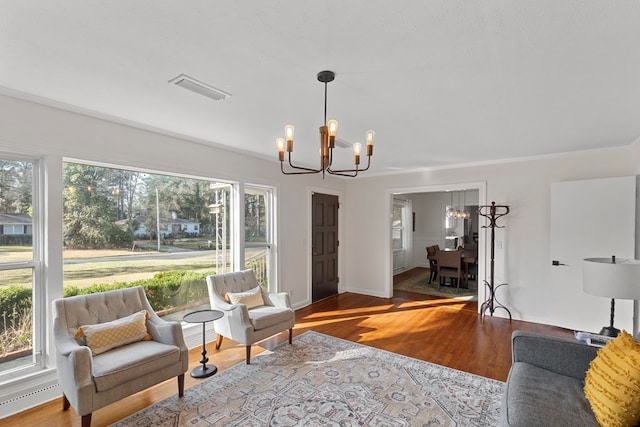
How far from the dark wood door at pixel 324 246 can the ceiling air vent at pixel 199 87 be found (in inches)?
130

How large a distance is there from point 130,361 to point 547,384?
2.76 meters

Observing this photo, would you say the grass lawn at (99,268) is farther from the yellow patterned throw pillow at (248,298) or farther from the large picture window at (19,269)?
the yellow patterned throw pillow at (248,298)

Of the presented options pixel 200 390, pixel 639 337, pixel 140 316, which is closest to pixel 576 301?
pixel 639 337

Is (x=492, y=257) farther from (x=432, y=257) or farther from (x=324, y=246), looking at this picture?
(x=324, y=246)

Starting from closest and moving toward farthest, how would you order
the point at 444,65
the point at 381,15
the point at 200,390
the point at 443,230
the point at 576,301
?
the point at 381,15 < the point at 444,65 < the point at 200,390 < the point at 576,301 < the point at 443,230

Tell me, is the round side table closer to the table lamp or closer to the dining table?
the table lamp

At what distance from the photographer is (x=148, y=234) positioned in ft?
11.4

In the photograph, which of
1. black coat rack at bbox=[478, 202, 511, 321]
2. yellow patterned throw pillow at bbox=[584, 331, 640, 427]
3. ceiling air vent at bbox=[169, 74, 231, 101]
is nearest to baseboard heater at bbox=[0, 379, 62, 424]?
ceiling air vent at bbox=[169, 74, 231, 101]

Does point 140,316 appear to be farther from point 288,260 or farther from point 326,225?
point 326,225

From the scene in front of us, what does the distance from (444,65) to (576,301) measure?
3.86m

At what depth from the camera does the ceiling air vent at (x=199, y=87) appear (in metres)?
2.11

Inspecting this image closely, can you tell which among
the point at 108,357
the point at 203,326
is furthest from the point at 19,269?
the point at 203,326

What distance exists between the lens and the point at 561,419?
1549 mm

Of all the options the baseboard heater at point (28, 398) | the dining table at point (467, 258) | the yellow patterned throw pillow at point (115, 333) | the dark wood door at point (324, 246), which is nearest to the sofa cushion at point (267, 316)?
the yellow patterned throw pillow at point (115, 333)
